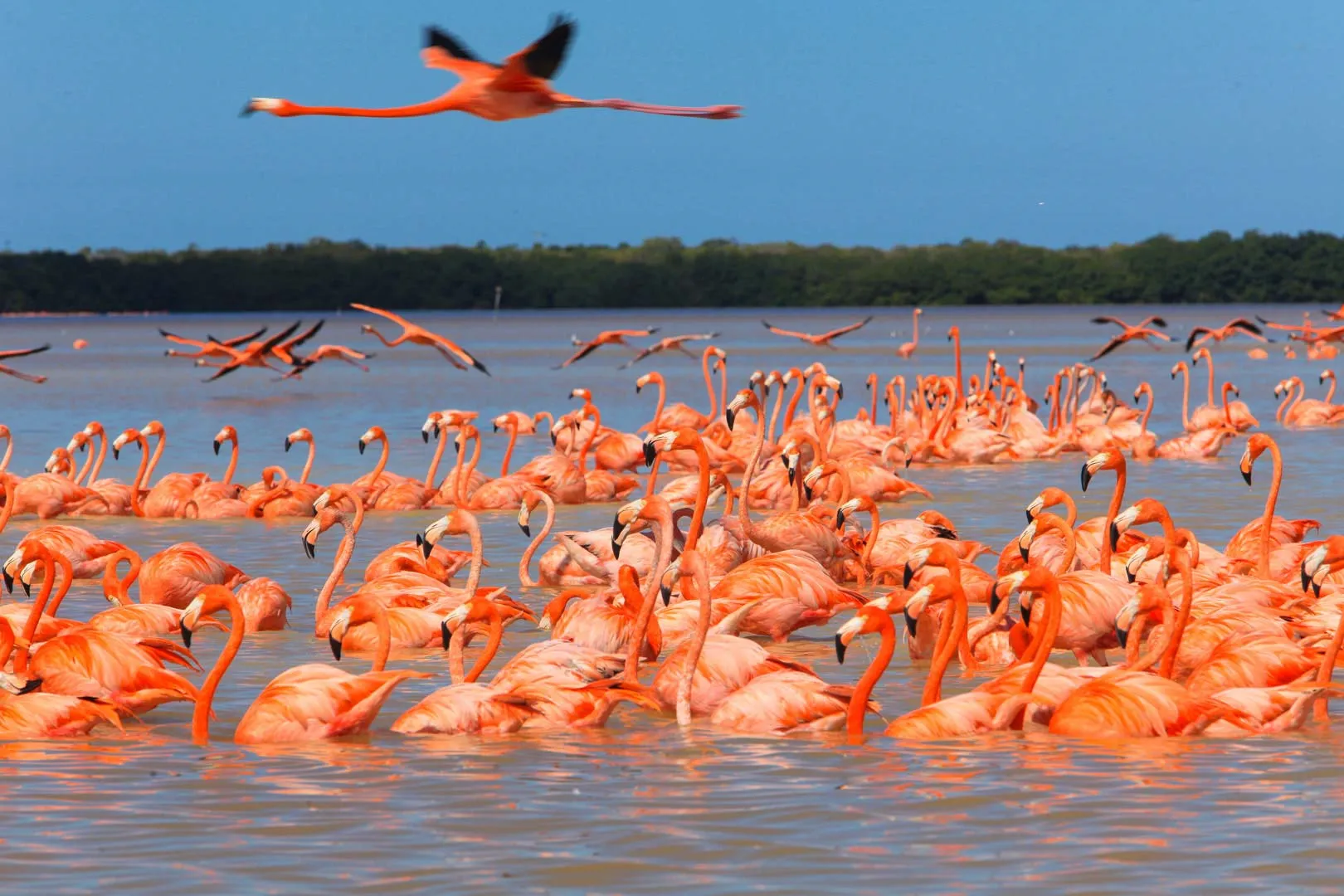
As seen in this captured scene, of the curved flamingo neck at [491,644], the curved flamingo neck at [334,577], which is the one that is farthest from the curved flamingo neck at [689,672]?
the curved flamingo neck at [334,577]

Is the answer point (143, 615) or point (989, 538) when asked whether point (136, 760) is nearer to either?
point (143, 615)

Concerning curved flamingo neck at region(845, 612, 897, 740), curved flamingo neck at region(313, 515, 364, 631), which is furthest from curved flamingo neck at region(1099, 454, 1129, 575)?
curved flamingo neck at region(313, 515, 364, 631)

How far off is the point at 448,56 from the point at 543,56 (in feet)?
1.58

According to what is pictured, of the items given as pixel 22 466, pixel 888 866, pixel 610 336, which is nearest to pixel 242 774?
pixel 888 866

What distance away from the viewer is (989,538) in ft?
44.6

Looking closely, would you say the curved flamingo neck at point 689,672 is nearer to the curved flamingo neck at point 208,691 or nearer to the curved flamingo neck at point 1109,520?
the curved flamingo neck at point 208,691

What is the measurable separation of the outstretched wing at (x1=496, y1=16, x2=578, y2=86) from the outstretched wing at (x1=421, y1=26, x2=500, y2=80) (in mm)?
160

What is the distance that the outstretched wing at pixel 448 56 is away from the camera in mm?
7777

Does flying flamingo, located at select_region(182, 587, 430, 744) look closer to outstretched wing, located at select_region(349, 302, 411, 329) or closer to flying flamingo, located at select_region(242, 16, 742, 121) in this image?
flying flamingo, located at select_region(242, 16, 742, 121)

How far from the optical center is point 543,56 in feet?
25.0

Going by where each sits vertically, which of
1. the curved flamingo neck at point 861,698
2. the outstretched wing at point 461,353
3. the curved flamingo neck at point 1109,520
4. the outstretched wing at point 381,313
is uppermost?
the outstretched wing at point 381,313

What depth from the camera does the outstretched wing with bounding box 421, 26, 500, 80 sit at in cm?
778

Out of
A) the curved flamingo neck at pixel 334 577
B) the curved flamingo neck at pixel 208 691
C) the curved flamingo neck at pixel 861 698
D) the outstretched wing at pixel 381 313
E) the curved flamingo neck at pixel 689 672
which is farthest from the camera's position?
the outstretched wing at pixel 381 313

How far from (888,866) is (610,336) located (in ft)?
63.4
